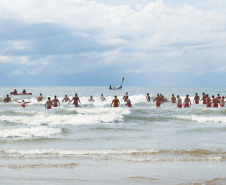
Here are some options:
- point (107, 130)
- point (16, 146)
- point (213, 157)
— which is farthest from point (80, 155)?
point (107, 130)

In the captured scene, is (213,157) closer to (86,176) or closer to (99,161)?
(99,161)

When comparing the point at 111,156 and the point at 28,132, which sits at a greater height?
the point at 28,132

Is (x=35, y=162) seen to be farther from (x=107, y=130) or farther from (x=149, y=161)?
(x=107, y=130)

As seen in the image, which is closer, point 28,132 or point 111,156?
point 111,156

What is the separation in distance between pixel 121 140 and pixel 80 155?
10.9ft

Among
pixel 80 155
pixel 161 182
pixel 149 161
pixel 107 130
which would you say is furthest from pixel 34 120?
pixel 161 182

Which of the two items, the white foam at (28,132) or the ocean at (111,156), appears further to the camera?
the white foam at (28,132)

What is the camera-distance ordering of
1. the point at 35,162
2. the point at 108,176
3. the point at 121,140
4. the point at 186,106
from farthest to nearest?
the point at 186,106
the point at 121,140
the point at 35,162
the point at 108,176

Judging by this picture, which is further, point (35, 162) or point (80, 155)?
point (80, 155)

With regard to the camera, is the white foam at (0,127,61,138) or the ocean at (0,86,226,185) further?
the white foam at (0,127,61,138)

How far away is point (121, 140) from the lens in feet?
42.3

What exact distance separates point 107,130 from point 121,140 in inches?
133

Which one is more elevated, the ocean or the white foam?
the white foam

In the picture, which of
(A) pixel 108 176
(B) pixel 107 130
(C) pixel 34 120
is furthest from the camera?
(C) pixel 34 120
